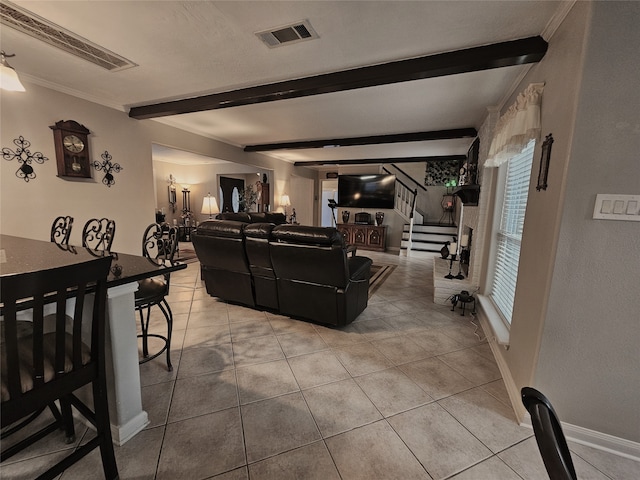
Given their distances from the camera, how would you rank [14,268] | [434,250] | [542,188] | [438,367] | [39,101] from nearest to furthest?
[14,268]
[542,188]
[438,367]
[39,101]
[434,250]

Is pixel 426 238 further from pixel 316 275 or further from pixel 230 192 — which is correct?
pixel 230 192

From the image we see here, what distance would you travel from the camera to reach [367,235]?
782 cm

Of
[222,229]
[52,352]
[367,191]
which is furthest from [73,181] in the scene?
[367,191]

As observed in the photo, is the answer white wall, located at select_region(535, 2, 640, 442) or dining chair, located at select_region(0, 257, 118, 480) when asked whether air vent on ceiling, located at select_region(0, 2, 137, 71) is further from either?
white wall, located at select_region(535, 2, 640, 442)

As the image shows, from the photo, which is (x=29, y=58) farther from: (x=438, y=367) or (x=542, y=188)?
(x=438, y=367)

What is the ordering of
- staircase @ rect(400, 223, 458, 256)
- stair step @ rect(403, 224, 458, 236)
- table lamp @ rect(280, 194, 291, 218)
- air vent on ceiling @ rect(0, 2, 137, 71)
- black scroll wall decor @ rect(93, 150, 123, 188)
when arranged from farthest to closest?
table lamp @ rect(280, 194, 291, 218)
stair step @ rect(403, 224, 458, 236)
staircase @ rect(400, 223, 458, 256)
black scroll wall decor @ rect(93, 150, 123, 188)
air vent on ceiling @ rect(0, 2, 137, 71)

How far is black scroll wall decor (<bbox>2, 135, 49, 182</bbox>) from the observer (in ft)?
9.42

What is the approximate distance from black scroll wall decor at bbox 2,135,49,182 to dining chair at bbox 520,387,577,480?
453 centimetres

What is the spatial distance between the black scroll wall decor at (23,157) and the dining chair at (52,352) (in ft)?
8.98

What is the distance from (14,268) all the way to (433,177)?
28.4 ft

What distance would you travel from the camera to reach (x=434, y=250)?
22.7ft

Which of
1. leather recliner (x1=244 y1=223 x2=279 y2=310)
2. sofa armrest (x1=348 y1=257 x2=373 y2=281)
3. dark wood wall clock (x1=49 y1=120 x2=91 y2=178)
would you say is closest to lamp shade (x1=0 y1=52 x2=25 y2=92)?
dark wood wall clock (x1=49 y1=120 x2=91 y2=178)

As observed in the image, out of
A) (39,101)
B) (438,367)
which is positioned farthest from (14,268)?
(39,101)

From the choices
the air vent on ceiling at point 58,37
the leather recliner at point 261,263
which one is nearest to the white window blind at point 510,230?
the leather recliner at point 261,263
